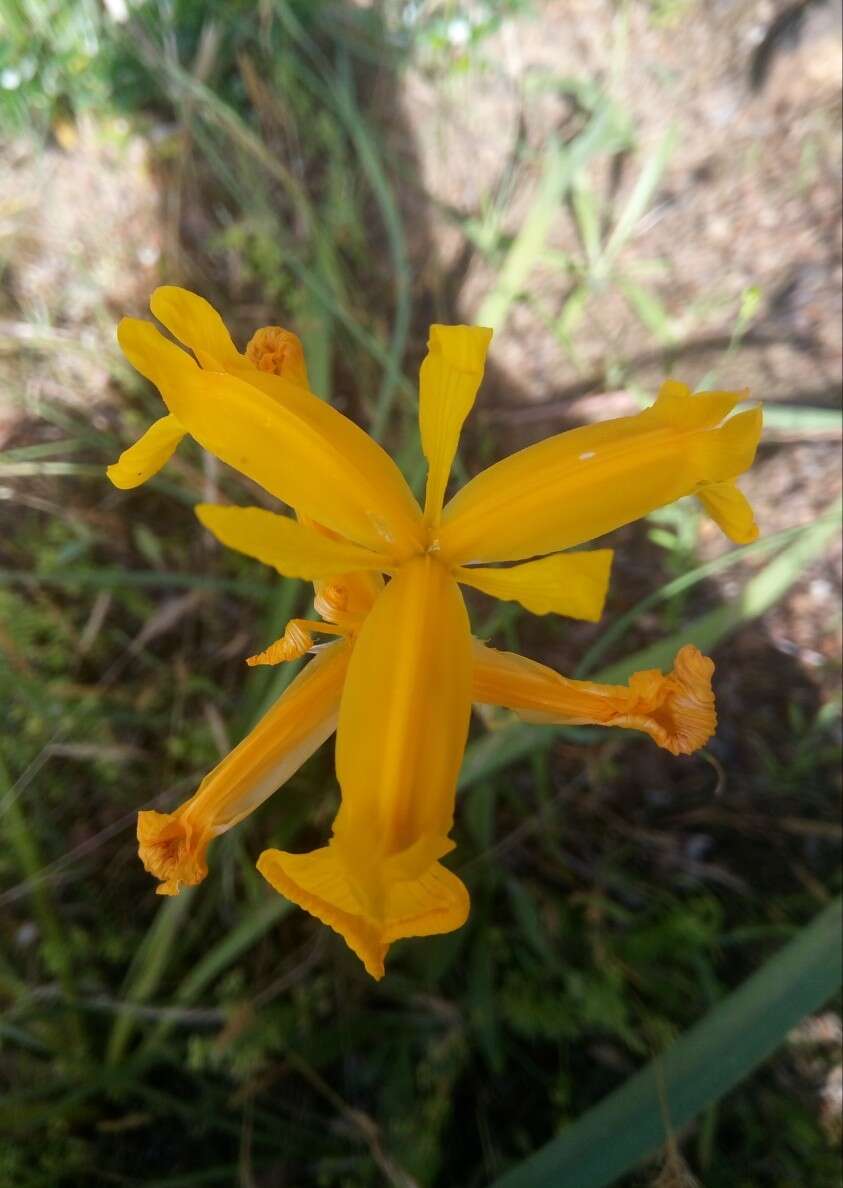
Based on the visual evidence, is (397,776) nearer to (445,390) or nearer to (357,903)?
(357,903)

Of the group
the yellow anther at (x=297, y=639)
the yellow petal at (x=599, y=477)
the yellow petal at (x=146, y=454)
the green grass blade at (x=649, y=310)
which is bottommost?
the yellow anther at (x=297, y=639)

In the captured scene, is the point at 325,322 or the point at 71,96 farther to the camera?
the point at 71,96

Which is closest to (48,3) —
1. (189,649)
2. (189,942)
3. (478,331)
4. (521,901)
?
(189,649)

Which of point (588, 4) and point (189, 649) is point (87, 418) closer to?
point (189, 649)

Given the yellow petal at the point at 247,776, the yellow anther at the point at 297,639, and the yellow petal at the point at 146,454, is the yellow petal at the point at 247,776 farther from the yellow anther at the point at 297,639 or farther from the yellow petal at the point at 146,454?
the yellow petal at the point at 146,454

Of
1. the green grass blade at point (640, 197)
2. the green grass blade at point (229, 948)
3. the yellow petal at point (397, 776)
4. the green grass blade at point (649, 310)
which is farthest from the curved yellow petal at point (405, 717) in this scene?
the green grass blade at point (640, 197)

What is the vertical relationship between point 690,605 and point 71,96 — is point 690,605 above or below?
below

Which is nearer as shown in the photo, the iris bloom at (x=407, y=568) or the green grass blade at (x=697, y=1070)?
the iris bloom at (x=407, y=568)
